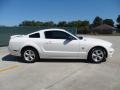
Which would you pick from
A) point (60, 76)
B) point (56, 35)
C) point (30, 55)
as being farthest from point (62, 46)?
point (60, 76)

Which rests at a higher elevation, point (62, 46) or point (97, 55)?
point (62, 46)

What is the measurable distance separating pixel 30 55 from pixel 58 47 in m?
1.24

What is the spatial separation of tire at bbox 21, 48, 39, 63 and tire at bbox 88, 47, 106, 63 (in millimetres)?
2276

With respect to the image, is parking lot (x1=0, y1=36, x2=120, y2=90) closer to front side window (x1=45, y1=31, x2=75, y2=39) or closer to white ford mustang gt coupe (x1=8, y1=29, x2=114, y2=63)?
white ford mustang gt coupe (x1=8, y1=29, x2=114, y2=63)

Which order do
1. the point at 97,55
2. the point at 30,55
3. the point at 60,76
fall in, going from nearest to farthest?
the point at 60,76, the point at 97,55, the point at 30,55

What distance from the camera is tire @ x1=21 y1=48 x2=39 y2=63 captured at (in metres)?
10.4

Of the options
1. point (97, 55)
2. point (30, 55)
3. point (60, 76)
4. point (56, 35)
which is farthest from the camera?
point (56, 35)

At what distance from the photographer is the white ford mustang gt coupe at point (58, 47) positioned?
10.2 metres

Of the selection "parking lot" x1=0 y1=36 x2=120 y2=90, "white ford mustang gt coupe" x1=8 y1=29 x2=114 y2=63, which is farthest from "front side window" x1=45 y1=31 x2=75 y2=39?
"parking lot" x1=0 y1=36 x2=120 y2=90

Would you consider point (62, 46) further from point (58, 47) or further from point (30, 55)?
point (30, 55)

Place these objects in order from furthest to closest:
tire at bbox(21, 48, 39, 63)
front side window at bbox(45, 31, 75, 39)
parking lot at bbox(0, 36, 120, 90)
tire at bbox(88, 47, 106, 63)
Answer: front side window at bbox(45, 31, 75, 39) → tire at bbox(21, 48, 39, 63) → tire at bbox(88, 47, 106, 63) → parking lot at bbox(0, 36, 120, 90)

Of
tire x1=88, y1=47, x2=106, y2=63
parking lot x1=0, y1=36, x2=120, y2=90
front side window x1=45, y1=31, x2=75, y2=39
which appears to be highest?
front side window x1=45, y1=31, x2=75, y2=39

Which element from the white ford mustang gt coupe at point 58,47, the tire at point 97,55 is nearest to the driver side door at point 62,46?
the white ford mustang gt coupe at point 58,47

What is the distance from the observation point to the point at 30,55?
1039 cm
